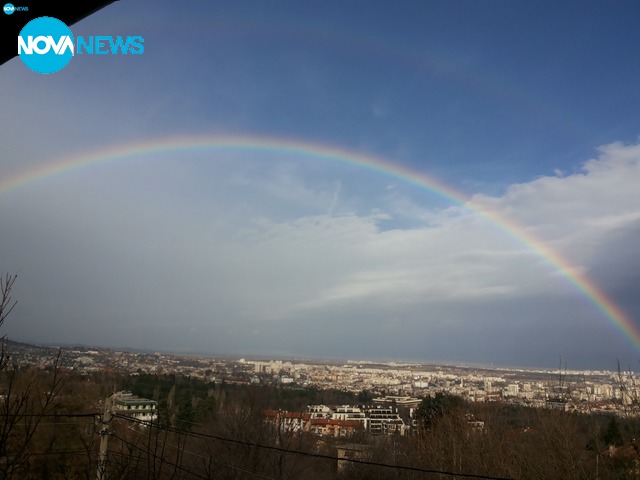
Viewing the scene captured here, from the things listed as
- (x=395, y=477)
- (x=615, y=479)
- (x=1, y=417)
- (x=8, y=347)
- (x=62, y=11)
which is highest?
(x=62, y=11)

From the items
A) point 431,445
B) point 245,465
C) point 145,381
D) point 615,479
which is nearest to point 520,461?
point 615,479

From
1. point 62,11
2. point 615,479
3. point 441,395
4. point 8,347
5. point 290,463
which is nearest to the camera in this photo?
point 62,11

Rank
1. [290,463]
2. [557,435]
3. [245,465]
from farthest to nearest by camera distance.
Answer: [290,463], [245,465], [557,435]

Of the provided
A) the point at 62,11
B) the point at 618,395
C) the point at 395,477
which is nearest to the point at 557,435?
the point at 618,395

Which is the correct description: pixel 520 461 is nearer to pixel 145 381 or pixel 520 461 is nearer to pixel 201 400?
pixel 201 400

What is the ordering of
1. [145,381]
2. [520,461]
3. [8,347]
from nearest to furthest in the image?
[8,347]
[520,461]
[145,381]

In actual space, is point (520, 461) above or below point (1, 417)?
below

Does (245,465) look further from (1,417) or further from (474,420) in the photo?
(1,417)

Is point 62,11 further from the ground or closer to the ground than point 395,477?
further from the ground

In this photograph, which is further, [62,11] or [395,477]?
[395,477]
